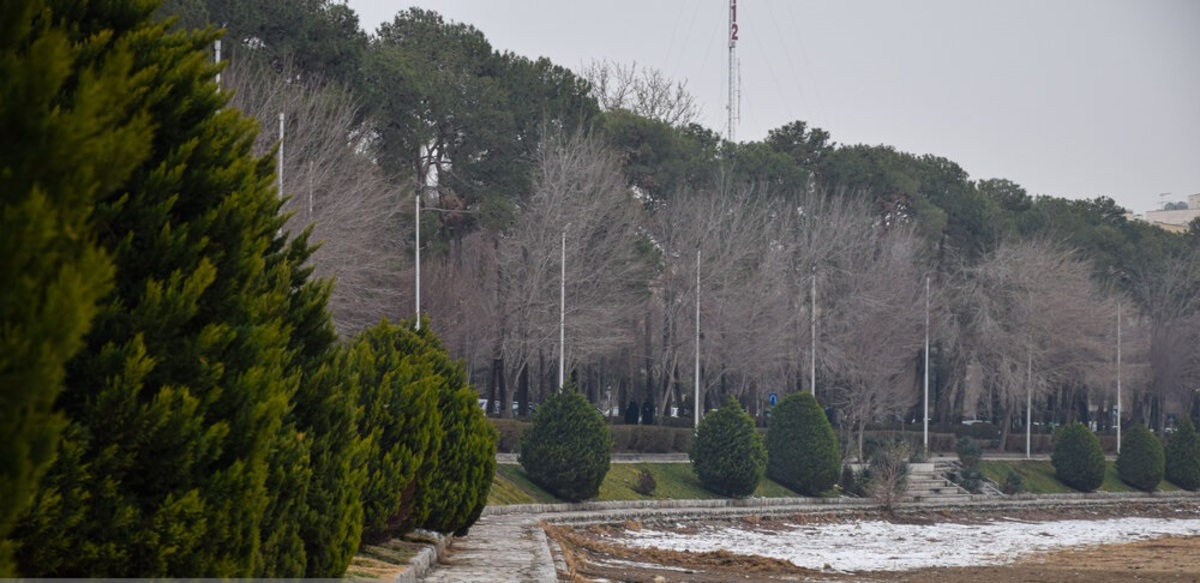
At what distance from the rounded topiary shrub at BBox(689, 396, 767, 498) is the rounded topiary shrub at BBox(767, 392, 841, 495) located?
382cm

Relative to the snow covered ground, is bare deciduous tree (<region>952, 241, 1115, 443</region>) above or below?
above

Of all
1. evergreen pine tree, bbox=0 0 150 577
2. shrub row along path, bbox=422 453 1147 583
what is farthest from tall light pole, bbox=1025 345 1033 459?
evergreen pine tree, bbox=0 0 150 577

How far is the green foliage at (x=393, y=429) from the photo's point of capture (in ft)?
49.7

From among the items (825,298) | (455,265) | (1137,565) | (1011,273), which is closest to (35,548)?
(1137,565)

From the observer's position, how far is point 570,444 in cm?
3616

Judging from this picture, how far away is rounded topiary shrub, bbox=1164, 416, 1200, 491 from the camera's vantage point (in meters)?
65.7

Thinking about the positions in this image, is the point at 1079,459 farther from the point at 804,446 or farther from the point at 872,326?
the point at 804,446

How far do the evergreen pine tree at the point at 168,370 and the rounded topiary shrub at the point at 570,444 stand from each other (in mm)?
28473

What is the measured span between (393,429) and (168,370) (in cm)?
950

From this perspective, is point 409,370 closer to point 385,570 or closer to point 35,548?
point 385,570

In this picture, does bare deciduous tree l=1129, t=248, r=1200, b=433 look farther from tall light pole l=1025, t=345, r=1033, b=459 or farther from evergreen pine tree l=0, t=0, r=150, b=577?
evergreen pine tree l=0, t=0, r=150, b=577

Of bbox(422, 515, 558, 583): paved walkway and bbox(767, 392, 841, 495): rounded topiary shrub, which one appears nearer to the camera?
bbox(422, 515, 558, 583): paved walkway

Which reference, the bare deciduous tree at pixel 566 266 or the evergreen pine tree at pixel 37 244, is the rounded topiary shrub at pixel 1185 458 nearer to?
the bare deciduous tree at pixel 566 266

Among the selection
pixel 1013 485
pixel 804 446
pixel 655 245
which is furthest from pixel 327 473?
pixel 655 245
